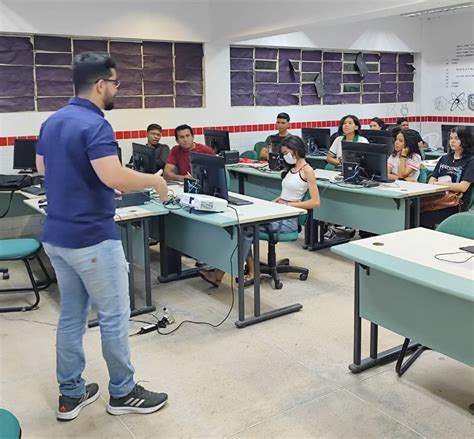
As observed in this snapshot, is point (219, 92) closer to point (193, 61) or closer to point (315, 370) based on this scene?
point (193, 61)

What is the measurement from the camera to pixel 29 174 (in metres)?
5.65

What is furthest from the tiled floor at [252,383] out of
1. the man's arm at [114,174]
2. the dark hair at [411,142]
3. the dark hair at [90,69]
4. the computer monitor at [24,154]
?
the computer monitor at [24,154]

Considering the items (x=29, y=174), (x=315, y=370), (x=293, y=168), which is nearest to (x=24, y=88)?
(x=29, y=174)

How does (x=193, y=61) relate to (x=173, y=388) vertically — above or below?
above

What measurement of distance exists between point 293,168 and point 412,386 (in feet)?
6.98

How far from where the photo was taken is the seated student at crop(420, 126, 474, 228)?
458 cm

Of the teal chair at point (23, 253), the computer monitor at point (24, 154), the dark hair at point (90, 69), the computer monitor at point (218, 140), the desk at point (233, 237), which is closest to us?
the dark hair at point (90, 69)

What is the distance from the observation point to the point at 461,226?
2.89 m

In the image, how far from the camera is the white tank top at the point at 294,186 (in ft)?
14.4

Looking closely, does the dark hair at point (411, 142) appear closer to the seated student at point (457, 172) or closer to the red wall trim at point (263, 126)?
the seated student at point (457, 172)

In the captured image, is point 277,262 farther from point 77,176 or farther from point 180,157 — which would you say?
point 77,176

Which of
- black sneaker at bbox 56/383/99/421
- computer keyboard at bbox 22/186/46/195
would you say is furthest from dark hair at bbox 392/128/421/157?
black sneaker at bbox 56/383/99/421

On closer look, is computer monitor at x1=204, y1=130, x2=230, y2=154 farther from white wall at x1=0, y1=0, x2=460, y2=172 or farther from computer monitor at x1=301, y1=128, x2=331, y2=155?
computer monitor at x1=301, y1=128, x2=331, y2=155

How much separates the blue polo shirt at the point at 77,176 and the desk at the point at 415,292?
1157 mm
